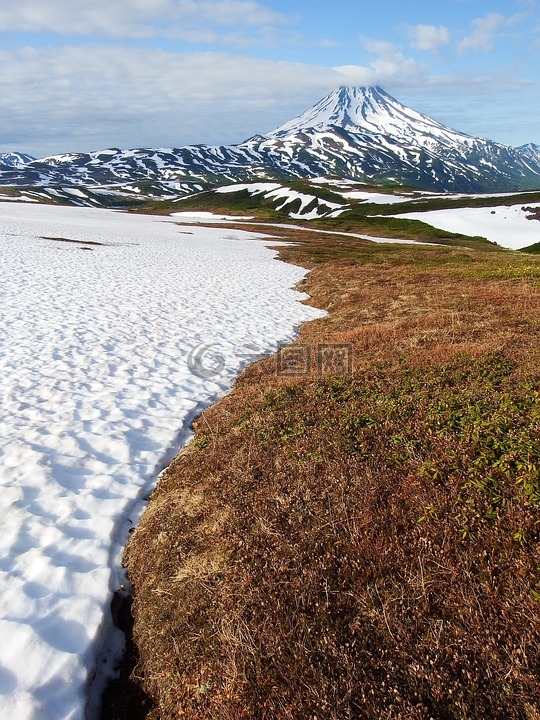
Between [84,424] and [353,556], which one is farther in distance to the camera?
[84,424]

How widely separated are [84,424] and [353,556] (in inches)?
295

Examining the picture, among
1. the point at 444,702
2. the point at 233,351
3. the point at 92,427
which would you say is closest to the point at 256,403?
the point at 92,427

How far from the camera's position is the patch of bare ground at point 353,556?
407 centimetres

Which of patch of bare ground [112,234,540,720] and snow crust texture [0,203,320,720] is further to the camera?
snow crust texture [0,203,320,720]

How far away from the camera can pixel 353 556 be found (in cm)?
543

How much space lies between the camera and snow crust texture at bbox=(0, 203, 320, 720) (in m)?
5.18

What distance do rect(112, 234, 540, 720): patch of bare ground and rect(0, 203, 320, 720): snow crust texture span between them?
0.71 meters

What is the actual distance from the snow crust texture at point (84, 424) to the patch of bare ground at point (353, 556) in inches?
27.9

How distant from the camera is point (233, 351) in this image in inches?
634

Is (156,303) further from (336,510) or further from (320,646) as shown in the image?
(320,646)

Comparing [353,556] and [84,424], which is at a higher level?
[353,556]

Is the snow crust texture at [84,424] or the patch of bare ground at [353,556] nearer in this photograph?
the patch of bare ground at [353,556]

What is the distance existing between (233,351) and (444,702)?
13.1 meters

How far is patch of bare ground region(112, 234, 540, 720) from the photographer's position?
4070mm
